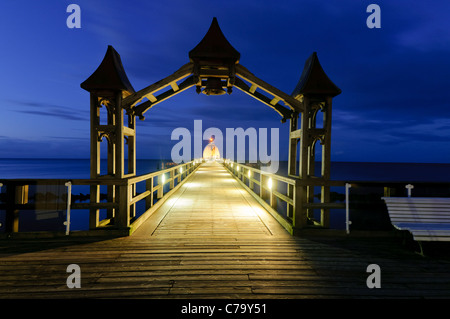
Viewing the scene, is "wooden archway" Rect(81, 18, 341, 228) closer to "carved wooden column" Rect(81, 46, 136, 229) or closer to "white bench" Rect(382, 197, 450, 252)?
"carved wooden column" Rect(81, 46, 136, 229)

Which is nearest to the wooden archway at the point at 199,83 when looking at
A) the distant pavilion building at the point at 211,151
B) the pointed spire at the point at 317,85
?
the pointed spire at the point at 317,85

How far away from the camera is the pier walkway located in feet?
9.31

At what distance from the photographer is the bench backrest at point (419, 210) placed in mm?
4352

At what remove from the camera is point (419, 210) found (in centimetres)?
444

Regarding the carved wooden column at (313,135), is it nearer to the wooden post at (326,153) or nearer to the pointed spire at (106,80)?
the wooden post at (326,153)

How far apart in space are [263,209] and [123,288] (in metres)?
5.14

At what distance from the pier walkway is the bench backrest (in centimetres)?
54

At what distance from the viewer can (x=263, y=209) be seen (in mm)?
7398

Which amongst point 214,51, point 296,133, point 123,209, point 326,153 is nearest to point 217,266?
point 123,209

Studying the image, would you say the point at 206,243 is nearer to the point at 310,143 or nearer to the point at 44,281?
the point at 44,281

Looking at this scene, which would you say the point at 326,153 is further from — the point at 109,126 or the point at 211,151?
the point at 211,151

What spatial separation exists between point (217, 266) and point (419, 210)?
155 inches
